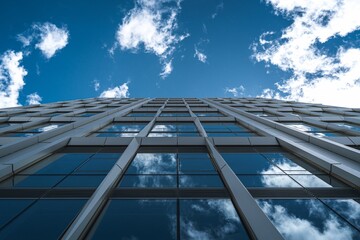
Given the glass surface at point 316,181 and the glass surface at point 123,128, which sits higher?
the glass surface at point 123,128

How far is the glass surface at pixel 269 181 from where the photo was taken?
22.5 ft

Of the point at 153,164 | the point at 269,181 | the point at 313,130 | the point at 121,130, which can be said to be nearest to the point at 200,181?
the point at 153,164

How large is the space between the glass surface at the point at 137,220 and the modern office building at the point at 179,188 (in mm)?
27

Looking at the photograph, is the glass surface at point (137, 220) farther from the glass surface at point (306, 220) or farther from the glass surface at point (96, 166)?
the glass surface at point (306, 220)

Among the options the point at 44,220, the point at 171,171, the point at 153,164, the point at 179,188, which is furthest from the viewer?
the point at 153,164

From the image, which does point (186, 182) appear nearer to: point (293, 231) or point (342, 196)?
point (293, 231)

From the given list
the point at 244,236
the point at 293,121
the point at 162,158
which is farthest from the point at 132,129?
the point at 293,121

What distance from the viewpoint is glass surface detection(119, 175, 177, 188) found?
22.6 feet

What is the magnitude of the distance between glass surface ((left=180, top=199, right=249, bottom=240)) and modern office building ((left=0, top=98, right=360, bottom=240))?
28 mm

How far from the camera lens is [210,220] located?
5.38m

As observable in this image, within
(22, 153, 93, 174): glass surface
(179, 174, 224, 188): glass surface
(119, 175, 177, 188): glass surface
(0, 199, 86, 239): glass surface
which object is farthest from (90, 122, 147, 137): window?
(0, 199, 86, 239): glass surface

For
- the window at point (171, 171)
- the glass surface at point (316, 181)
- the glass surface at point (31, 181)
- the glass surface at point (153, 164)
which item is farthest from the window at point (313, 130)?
the glass surface at point (31, 181)

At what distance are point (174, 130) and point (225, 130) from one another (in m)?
3.80

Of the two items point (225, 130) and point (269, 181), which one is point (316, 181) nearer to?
point (269, 181)
